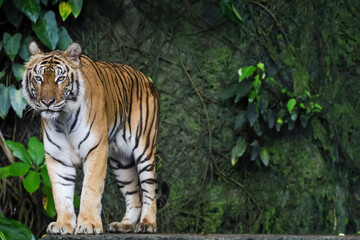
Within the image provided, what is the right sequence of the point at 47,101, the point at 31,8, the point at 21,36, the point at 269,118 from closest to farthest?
the point at 47,101 → the point at 31,8 → the point at 21,36 → the point at 269,118

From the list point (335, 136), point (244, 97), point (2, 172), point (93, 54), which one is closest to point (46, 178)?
point (2, 172)

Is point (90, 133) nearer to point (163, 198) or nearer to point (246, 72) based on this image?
point (163, 198)

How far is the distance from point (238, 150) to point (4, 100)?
84.2 inches

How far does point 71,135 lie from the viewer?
3752 millimetres

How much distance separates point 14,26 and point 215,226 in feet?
8.48

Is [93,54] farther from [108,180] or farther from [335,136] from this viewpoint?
[335,136]

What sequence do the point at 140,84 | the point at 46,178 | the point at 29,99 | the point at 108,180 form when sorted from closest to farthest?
the point at 29,99 < the point at 140,84 < the point at 46,178 < the point at 108,180

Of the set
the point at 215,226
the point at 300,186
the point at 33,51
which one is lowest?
the point at 215,226

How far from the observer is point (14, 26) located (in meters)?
5.86

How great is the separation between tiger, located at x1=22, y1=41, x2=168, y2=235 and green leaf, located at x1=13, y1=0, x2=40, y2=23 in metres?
1.42

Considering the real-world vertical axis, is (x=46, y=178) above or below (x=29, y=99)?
below

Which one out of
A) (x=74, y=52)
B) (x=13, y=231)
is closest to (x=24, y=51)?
(x=13, y=231)

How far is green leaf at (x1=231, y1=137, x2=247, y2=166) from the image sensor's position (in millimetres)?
5918

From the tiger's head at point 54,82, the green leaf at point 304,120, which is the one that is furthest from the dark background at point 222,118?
the tiger's head at point 54,82
